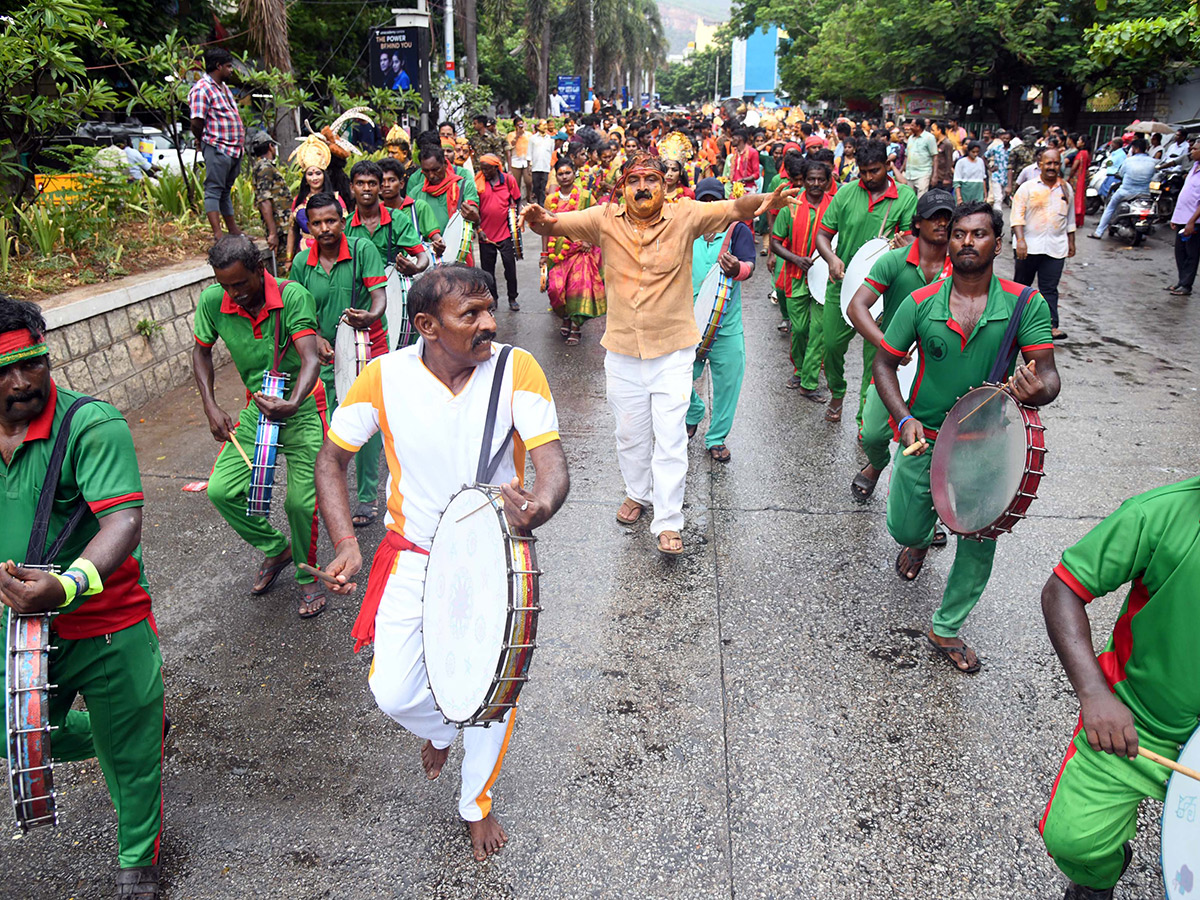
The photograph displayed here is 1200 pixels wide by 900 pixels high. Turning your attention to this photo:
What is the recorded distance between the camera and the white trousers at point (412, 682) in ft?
9.78

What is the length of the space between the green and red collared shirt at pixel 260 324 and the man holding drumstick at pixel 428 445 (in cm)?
172

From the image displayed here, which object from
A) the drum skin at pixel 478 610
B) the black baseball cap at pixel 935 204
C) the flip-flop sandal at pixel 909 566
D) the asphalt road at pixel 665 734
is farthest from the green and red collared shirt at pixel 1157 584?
the black baseball cap at pixel 935 204

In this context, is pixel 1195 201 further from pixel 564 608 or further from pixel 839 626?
pixel 564 608

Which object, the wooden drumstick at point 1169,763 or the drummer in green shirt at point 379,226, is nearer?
the wooden drumstick at point 1169,763

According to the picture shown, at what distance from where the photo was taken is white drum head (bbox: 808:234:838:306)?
285 inches

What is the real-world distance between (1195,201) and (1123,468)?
708 centimetres

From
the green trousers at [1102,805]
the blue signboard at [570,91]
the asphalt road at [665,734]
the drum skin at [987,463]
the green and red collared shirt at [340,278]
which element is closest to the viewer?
the green trousers at [1102,805]

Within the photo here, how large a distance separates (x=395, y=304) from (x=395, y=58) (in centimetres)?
1257

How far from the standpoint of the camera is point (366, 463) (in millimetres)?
5590

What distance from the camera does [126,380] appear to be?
24.3ft

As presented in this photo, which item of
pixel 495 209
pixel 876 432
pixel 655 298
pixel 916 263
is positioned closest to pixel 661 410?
pixel 655 298

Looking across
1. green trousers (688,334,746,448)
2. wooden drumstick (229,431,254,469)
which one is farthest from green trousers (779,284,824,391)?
wooden drumstick (229,431,254,469)

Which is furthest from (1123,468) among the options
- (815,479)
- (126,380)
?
(126,380)

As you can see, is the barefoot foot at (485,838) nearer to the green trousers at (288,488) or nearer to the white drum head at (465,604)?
the white drum head at (465,604)
